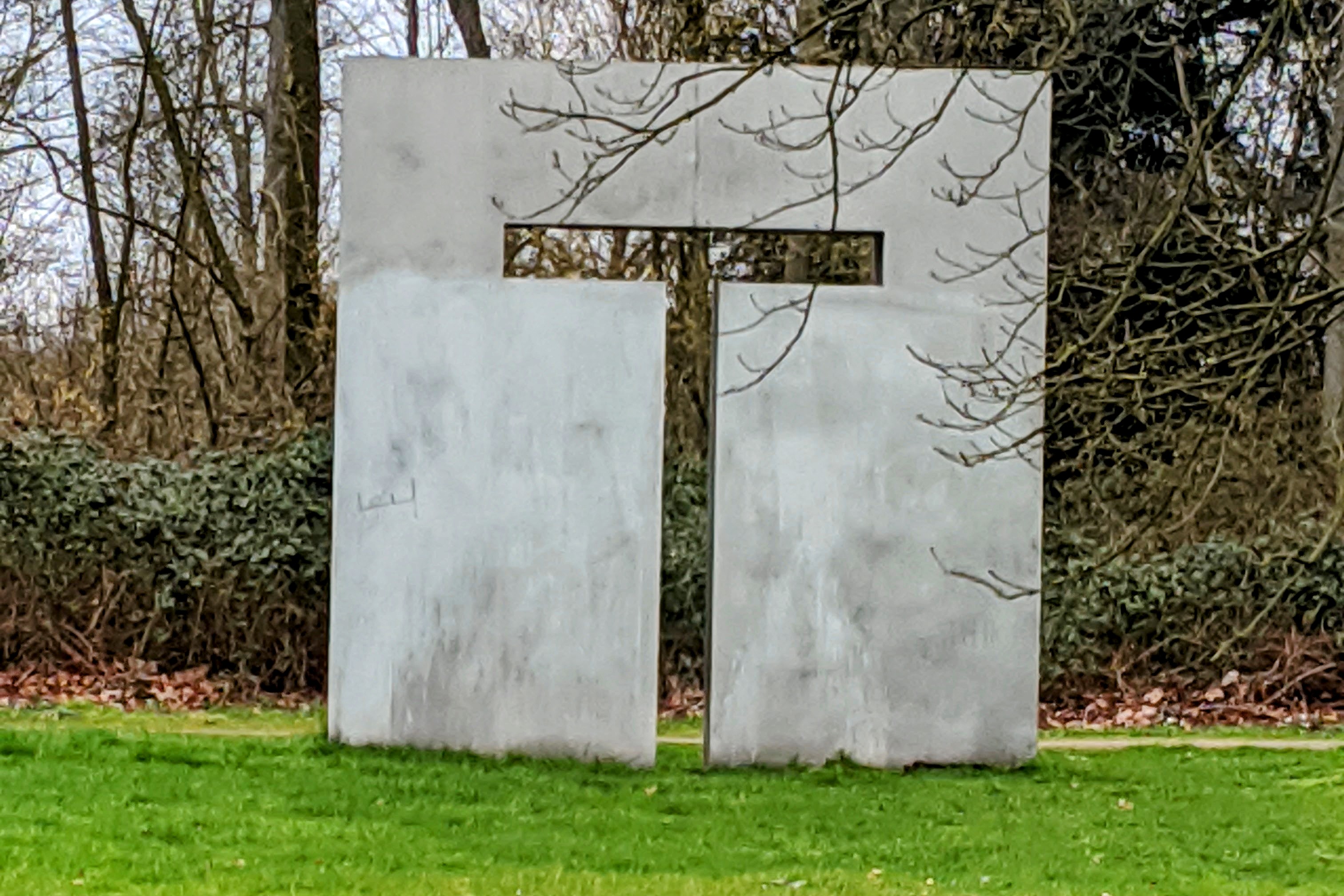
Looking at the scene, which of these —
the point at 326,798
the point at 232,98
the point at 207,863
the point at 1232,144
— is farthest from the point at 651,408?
the point at 232,98

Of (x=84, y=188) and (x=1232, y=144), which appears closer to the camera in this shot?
(x=1232, y=144)

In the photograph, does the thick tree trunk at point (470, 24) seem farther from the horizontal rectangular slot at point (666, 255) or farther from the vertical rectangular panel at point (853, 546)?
the vertical rectangular panel at point (853, 546)

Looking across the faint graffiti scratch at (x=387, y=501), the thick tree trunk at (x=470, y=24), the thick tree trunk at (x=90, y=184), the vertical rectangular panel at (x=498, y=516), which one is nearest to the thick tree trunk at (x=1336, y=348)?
the thick tree trunk at (x=470, y=24)

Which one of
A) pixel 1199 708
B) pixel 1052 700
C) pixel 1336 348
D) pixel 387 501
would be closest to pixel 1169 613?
pixel 1199 708

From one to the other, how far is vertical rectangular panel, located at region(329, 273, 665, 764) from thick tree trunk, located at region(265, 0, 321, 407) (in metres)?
5.26

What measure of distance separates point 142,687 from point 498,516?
493 centimetres

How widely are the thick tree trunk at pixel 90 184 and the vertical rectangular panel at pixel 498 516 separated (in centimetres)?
691

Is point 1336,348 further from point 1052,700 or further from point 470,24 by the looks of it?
point 470,24

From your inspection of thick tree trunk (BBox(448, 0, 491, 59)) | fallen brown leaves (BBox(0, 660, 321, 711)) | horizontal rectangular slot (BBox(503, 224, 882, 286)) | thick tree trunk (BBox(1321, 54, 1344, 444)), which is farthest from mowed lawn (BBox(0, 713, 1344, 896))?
thick tree trunk (BBox(448, 0, 491, 59))

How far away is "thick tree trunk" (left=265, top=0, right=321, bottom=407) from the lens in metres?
14.5

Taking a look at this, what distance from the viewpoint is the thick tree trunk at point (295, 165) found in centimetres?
1447

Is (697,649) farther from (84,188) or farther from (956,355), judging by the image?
(84,188)

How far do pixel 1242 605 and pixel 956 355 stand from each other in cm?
553

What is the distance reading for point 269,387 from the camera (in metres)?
14.1
